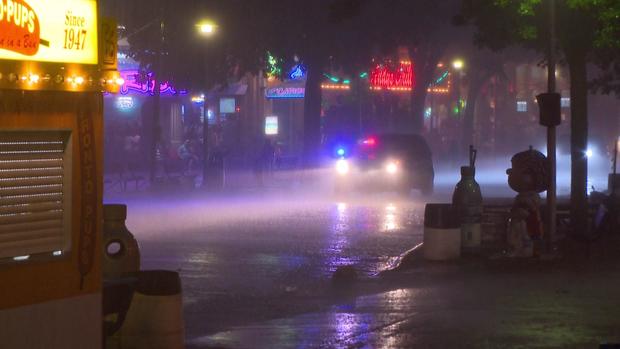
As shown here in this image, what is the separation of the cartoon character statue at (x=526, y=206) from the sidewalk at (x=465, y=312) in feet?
0.99

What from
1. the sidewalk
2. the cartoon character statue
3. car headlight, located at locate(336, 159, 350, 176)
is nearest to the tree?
the cartoon character statue

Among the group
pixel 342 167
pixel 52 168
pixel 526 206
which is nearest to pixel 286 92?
pixel 342 167

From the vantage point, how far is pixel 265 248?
744 inches

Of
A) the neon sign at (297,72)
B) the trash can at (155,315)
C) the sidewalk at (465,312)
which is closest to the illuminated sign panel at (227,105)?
the neon sign at (297,72)

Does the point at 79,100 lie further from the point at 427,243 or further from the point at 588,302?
the point at 427,243

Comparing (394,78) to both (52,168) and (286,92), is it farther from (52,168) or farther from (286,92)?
(52,168)

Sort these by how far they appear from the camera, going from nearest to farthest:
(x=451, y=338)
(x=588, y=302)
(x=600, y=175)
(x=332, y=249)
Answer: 1. (x=451, y=338)
2. (x=588, y=302)
3. (x=332, y=249)
4. (x=600, y=175)

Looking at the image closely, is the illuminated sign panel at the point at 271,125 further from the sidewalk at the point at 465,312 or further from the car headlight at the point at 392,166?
the sidewalk at the point at 465,312

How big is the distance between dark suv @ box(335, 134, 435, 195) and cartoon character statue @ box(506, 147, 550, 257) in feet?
49.9

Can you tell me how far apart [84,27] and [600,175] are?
44.5m

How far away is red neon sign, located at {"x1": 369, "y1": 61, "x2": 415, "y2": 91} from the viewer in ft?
187

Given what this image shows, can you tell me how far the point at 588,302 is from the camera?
13062 mm

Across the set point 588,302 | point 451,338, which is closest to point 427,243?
point 588,302

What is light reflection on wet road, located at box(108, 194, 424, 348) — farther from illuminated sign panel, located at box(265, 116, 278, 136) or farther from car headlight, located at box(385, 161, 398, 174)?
illuminated sign panel, located at box(265, 116, 278, 136)
